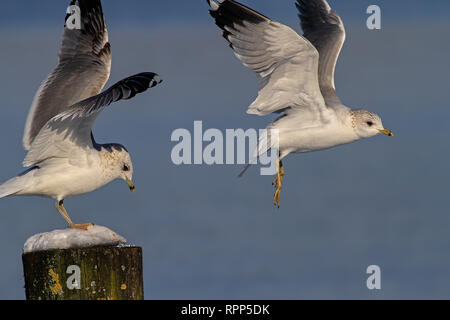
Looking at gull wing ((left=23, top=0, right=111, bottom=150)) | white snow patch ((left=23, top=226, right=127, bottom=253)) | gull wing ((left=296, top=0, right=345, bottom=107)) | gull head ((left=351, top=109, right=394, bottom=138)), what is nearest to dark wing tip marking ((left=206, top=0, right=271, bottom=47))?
gull wing ((left=23, top=0, right=111, bottom=150))

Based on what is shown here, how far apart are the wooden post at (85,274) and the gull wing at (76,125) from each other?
1.50 metres

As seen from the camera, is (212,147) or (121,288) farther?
(212,147)

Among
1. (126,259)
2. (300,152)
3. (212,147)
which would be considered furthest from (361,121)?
(126,259)

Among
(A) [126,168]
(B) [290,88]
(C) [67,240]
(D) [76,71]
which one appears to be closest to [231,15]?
(B) [290,88]

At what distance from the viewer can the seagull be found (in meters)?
7.98

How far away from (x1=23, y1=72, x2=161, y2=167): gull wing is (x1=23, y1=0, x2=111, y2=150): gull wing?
515 millimetres

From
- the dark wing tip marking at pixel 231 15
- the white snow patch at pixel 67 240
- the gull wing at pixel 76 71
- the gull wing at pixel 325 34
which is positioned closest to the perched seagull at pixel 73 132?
the gull wing at pixel 76 71

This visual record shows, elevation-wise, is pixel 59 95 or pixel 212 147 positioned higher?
pixel 59 95

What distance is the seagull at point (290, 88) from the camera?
26.2ft

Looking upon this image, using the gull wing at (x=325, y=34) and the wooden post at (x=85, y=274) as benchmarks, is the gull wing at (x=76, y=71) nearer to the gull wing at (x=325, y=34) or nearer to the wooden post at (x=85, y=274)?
the gull wing at (x=325, y=34)
